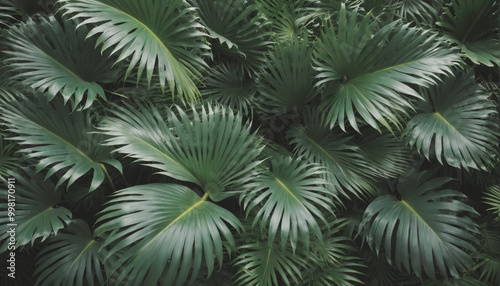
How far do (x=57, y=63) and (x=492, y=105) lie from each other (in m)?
1.92

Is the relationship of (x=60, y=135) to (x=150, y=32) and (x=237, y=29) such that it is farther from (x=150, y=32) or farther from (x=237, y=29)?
(x=237, y=29)

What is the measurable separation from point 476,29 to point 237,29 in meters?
1.24

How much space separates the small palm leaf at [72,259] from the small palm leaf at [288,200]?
0.58 meters

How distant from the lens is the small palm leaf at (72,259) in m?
1.41

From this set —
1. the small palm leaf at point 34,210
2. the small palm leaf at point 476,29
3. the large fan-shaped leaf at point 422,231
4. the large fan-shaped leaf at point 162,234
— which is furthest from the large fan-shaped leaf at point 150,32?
the small palm leaf at point 476,29

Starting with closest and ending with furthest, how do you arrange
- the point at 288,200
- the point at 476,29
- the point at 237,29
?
the point at 288,200 < the point at 237,29 < the point at 476,29

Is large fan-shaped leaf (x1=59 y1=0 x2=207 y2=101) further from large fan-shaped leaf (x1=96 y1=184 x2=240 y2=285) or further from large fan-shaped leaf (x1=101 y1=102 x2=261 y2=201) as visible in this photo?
large fan-shaped leaf (x1=96 y1=184 x2=240 y2=285)

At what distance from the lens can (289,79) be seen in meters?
1.86

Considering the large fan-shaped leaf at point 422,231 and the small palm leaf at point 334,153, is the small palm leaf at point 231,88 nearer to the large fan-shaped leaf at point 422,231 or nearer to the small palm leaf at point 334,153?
the small palm leaf at point 334,153

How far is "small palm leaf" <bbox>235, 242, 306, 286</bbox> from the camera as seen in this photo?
144cm

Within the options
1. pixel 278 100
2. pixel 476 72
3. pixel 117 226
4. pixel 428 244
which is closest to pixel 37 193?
pixel 117 226

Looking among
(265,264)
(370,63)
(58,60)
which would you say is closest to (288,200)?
(265,264)

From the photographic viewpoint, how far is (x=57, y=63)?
1.64 metres

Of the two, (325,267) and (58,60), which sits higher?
(58,60)
